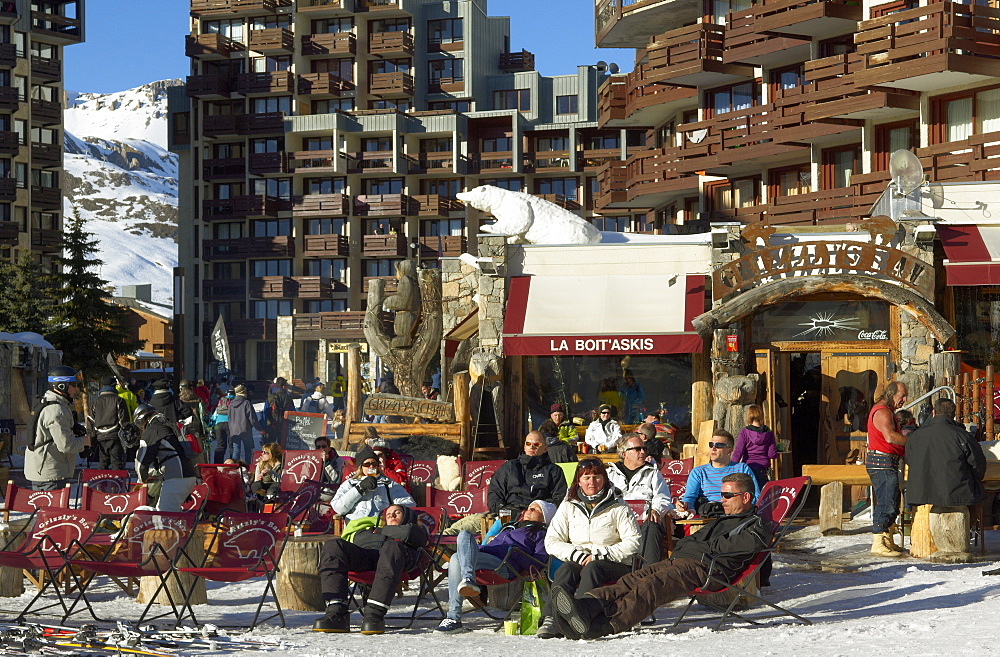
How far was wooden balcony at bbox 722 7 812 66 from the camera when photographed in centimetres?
3384

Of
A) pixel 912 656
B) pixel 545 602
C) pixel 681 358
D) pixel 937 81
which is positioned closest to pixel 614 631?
pixel 545 602

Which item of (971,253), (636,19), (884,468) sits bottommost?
(884,468)

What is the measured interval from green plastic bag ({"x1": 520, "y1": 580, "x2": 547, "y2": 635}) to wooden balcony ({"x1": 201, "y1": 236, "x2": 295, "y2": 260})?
59.6 meters

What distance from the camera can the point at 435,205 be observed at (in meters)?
67.4

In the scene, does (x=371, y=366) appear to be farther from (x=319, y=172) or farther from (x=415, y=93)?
(x=415, y=93)

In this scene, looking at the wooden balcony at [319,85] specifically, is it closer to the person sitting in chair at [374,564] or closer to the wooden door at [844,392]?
the wooden door at [844,392]

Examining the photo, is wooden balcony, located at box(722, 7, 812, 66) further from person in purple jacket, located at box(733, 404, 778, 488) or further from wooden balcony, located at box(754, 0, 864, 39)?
person in purple jacket, located at box(733, 404, 778, 488)

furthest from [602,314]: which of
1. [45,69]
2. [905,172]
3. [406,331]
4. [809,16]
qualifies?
[45,69]

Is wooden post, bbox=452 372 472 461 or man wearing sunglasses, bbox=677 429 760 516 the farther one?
wooden post, bbox=452 372 472 461

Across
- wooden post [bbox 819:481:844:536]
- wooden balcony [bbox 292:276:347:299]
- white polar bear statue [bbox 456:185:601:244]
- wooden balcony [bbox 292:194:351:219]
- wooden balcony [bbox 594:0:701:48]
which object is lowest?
wooden post [bbox 819:481:844:536]

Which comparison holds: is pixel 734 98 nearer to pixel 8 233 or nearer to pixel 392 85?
pixel 392 85

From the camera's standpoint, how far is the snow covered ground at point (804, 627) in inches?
323

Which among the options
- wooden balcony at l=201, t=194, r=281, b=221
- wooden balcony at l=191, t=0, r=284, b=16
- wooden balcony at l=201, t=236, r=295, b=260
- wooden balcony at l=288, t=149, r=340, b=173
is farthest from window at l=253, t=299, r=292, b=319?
wooden balcony at l=191, t=0, r=284, b=16

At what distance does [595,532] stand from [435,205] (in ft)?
192
